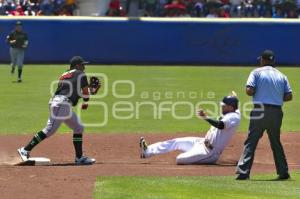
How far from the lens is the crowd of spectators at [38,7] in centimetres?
3712

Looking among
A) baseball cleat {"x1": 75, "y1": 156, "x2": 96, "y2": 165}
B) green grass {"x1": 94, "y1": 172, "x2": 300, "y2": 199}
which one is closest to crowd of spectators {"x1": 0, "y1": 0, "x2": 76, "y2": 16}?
baseball cleat {"x1": 75, "y1": 156, "x2": 96, "y2": 165}

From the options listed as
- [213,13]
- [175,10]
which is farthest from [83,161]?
[213,13]

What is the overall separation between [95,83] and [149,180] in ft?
→ 10.1

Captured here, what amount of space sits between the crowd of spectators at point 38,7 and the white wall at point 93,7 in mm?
445

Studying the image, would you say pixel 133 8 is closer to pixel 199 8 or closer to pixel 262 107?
pixel 199 8

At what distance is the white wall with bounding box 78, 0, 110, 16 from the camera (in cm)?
3775

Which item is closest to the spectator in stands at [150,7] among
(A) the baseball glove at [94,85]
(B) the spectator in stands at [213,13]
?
(B) the spectator in stands at [213,13]

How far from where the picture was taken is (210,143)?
13266 millimetres

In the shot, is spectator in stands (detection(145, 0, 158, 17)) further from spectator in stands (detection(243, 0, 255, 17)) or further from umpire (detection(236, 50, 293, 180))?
umpire (detection(236, 50, 293, 180))

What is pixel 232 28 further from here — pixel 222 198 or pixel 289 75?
pixel 222 198

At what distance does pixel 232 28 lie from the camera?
34.9 meters

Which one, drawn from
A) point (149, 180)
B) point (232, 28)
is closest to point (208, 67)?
point (232, 28)

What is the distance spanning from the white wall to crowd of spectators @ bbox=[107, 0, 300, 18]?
465mm

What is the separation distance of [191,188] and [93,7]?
93.9ft
